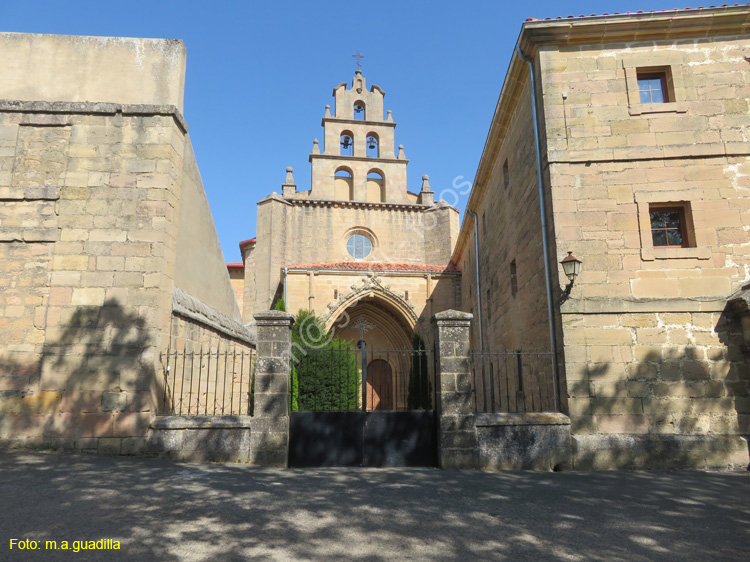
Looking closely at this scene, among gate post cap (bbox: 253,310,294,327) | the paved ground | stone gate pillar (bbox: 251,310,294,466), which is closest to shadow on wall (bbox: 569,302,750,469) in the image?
the paved ground

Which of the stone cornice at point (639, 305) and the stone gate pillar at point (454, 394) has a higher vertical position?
the stone cornice at point (639, 305)

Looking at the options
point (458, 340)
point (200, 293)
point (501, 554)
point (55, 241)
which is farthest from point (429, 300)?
point (501, 554)

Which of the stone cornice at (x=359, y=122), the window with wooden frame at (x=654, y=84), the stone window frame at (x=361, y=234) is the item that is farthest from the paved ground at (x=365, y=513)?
the stone cornice at (x=359, y=122)

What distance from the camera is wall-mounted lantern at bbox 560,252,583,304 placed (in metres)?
6.71

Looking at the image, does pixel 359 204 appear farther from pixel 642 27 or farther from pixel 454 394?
pixel 454 394

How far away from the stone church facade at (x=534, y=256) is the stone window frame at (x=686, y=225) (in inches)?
1.2

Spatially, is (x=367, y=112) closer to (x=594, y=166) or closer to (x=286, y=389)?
(x=594, y=166)

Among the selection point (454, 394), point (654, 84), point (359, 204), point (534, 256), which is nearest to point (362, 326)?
point (534, 256)

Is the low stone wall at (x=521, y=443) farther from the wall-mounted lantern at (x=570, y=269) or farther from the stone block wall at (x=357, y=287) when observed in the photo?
the stone block wall at (x=357, y=287)

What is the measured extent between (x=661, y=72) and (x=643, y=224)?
103 inches

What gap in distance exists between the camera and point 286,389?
6562 mm

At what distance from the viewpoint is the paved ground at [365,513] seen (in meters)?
3.42

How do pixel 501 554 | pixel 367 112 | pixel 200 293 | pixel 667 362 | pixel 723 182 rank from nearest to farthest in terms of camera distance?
pixel 501 554 < pixel 667 362 < pixel 723 182 < pixel 200 293 < pixel 367 112

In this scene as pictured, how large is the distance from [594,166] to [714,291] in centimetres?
242
